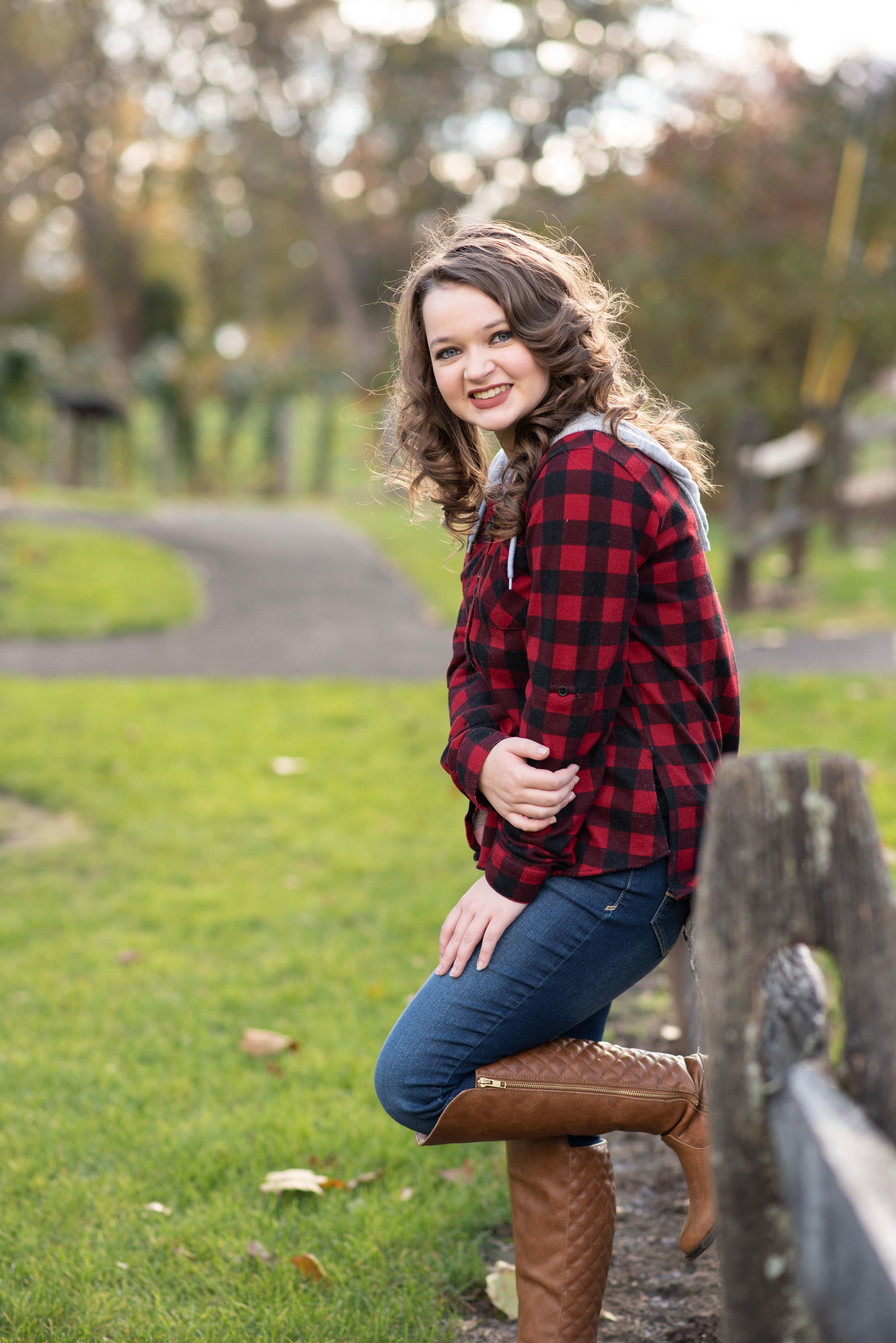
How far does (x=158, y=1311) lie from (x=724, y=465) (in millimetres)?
13548

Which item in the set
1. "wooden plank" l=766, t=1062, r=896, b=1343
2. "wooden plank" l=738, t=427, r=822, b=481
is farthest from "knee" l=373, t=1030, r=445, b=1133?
"wooden plank" l=738, t=427, r=822, b=481

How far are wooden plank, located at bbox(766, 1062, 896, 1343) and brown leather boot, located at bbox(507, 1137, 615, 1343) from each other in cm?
93

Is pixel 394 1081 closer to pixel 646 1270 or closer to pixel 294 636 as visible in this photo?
pixel 646 1270

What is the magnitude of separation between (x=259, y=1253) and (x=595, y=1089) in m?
0.95

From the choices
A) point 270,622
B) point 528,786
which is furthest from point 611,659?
point 270,622

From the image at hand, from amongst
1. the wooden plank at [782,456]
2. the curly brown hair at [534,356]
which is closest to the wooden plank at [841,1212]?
the curly brown hair at [534,356]

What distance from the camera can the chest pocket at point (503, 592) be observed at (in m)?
1.93

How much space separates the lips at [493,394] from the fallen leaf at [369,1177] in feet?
5.72

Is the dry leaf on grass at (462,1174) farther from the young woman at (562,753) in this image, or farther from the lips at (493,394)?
the lips at (493,394)

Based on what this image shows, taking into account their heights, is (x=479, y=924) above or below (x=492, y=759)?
below

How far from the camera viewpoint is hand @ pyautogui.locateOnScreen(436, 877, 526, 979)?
6.20 ft

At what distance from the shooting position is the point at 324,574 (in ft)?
34.8

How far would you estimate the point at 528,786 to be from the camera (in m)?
1.84

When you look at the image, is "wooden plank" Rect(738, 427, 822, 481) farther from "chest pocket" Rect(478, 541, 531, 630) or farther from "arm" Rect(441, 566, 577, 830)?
"chest pocket" Rect(478, 541, 531, 630)
